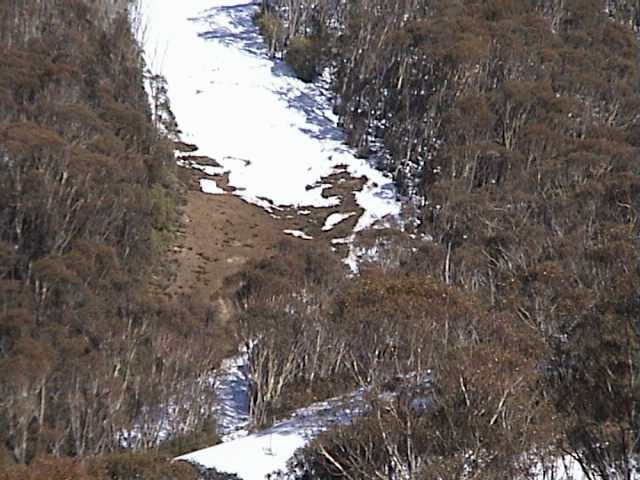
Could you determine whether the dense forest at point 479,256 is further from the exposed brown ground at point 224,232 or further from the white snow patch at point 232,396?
the exposed brown ground at point 224,232

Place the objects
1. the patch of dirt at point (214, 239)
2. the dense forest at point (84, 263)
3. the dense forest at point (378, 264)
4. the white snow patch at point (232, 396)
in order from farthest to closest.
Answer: the patch of dirt at point (214, 239), the white snow patch at point (232, 396), the dense forest at point (84, 263), the dense forest at point (378, 264)

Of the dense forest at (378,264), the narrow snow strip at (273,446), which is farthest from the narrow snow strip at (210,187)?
the narrow snow strip at (273,446)

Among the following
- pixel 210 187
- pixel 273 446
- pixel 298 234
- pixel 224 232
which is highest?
pixel 273 446

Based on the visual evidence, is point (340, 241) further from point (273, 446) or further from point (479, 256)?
point (273, 446)

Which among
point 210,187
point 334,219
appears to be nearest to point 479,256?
point 334,219

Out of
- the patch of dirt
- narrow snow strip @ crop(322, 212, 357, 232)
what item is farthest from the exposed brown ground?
narrow snow strip @ crop(322, 212, 357, 232)
